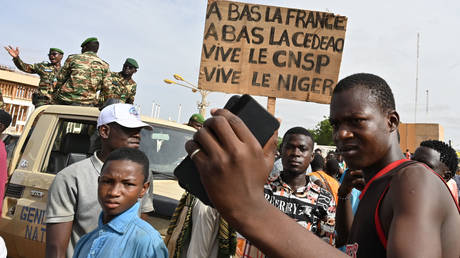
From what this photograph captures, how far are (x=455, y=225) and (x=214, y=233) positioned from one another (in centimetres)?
196

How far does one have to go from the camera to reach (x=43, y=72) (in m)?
6.29

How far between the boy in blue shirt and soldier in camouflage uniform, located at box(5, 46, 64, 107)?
4.66 m

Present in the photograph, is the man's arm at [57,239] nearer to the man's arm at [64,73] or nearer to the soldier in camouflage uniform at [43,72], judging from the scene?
the man's arm at [64,73]

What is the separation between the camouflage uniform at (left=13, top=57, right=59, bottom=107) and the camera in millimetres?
6191

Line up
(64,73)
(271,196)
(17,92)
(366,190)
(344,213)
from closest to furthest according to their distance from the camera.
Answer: (366,190)
(344,213)
(271,196)
(64,73)
(17,92)

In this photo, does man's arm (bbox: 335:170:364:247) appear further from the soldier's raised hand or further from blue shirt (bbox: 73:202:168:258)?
the soldier's raised hand

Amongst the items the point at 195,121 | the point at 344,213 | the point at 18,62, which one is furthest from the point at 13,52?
the point at 344,213

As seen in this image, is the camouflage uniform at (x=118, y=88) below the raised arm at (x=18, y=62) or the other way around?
below

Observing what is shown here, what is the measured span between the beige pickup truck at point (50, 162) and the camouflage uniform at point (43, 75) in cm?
253

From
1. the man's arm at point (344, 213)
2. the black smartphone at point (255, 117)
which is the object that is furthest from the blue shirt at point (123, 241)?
the black smartphone at point (255, 117)

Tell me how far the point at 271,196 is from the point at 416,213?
204 centimetres

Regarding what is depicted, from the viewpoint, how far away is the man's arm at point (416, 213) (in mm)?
886

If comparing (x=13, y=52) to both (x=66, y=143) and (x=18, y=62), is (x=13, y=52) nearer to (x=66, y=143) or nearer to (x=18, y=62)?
(x=18, y=62)

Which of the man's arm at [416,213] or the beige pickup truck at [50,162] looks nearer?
the man's arm at [416,213]
